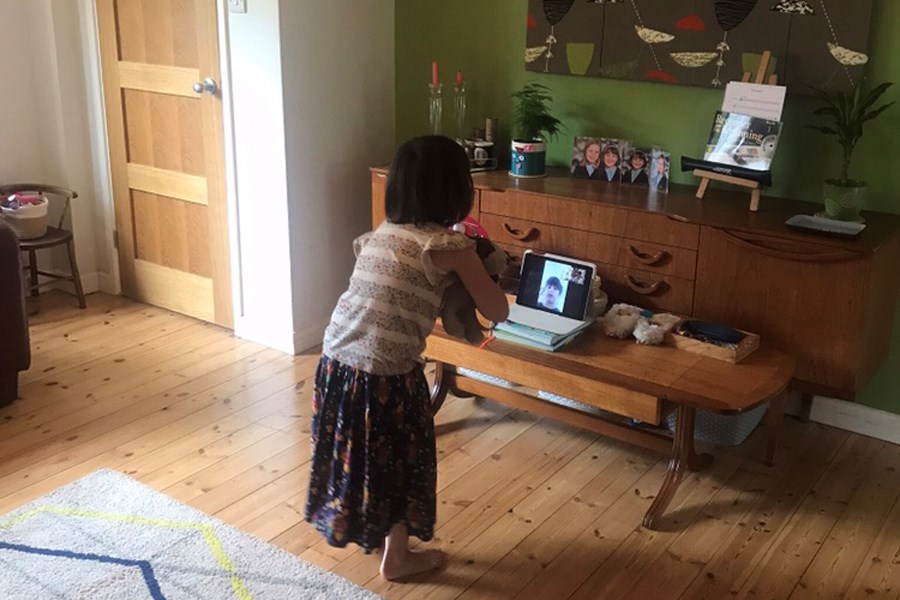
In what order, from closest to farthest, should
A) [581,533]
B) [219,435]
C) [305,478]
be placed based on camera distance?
[581,533] < [305,478] < [219,435]

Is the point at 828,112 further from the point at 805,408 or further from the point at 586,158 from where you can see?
the point at 805,408

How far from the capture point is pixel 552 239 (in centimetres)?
314

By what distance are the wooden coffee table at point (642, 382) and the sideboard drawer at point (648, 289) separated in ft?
0.68

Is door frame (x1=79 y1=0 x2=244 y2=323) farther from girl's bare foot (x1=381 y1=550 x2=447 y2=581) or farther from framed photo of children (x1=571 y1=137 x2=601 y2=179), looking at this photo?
girl's bare foot (x1=381 y1=550 x2=447 y2=581)

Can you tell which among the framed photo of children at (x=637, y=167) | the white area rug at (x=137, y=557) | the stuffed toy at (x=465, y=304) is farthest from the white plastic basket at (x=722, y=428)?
the white area rug at (x=137, y=557)

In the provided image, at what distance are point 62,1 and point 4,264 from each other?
1.52 m

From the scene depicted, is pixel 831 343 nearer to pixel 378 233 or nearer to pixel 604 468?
pixel 604 468

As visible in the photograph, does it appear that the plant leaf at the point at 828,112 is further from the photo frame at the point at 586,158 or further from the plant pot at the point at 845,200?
the photo frame at the point at 586,158

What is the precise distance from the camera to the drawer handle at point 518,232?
3.17 meters

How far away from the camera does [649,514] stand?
2.58 m

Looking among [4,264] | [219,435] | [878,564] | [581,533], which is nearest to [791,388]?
[878,564]

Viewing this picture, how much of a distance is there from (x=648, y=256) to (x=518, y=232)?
0.48m

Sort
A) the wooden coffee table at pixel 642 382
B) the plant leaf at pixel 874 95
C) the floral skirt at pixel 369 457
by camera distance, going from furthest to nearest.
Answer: the plant leaf at pixel 874 95
the wooden coffee table at pixel 642 382
the floral skirt at pixel 369 457

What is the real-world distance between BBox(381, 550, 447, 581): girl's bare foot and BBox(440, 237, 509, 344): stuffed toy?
0.57 metres
